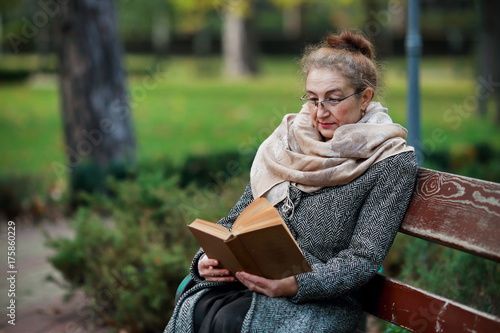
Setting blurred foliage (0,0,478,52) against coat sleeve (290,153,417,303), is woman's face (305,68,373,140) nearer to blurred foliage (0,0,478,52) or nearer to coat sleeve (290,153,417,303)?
coat sleeve (290,153,417,303)

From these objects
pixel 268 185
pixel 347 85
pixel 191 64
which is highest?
pixel 347 85

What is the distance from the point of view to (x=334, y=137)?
2.66 meters

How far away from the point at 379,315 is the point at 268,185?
0.65 m

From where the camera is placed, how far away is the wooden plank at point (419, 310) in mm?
2275

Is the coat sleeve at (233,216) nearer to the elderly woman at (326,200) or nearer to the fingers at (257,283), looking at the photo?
the elderly woman at (326,200)

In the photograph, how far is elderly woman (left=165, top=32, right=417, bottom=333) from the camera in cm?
249

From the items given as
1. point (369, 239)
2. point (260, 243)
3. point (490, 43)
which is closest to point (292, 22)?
point (490, 43)

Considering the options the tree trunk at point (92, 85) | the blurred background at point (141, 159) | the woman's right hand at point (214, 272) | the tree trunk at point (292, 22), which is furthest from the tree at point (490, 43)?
the tree trunk at point (292, 22)

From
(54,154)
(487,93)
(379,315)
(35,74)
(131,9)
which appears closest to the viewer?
(379,315)

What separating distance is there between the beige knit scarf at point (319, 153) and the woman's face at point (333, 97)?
0.13ft

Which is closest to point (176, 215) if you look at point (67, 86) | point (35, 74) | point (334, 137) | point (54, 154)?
point (334, 137)

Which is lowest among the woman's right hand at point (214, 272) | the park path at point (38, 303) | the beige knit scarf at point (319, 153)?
the park path at point (38, 303)

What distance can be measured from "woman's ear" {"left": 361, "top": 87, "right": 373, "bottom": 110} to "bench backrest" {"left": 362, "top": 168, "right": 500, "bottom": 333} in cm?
34

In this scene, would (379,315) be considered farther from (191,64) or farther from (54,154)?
(191,64)
